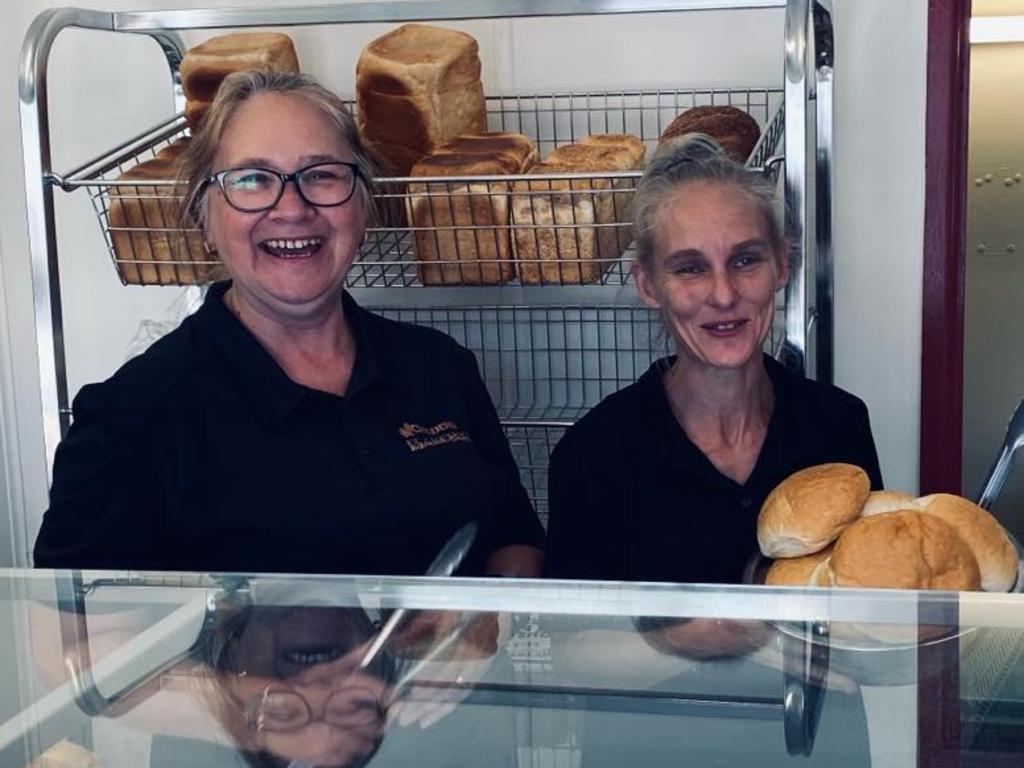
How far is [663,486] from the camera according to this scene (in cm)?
145

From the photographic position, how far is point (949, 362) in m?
2.19

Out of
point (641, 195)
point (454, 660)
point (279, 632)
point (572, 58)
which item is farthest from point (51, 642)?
point (572, 58)

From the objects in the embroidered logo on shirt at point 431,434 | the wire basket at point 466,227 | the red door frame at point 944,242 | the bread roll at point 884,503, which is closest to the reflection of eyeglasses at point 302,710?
the bread roll at point 884,503

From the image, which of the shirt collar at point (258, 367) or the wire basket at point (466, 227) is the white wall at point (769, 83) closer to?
the wire basket at point (466, 227)

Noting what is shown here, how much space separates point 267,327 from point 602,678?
75 cm

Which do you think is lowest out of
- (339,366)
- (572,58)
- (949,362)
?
(949,362)

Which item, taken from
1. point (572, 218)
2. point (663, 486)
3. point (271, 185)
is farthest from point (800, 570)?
point (572, 218)

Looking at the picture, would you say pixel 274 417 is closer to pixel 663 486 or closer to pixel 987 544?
pixel 663 486

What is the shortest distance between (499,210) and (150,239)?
0.54 m

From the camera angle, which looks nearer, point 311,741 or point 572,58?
point 311,741

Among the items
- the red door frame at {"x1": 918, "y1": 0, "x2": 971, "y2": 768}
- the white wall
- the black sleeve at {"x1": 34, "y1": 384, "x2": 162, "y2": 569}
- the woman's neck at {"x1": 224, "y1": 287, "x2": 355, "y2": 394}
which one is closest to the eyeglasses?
the woman's neck at {"x1": 224, "y1": 287, "x2": 355, "y2": 394}

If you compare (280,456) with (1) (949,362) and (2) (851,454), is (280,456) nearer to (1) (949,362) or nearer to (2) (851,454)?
(2) (851,454)

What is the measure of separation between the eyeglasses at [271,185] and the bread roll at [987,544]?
71 cm

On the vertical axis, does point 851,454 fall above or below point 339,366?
below
